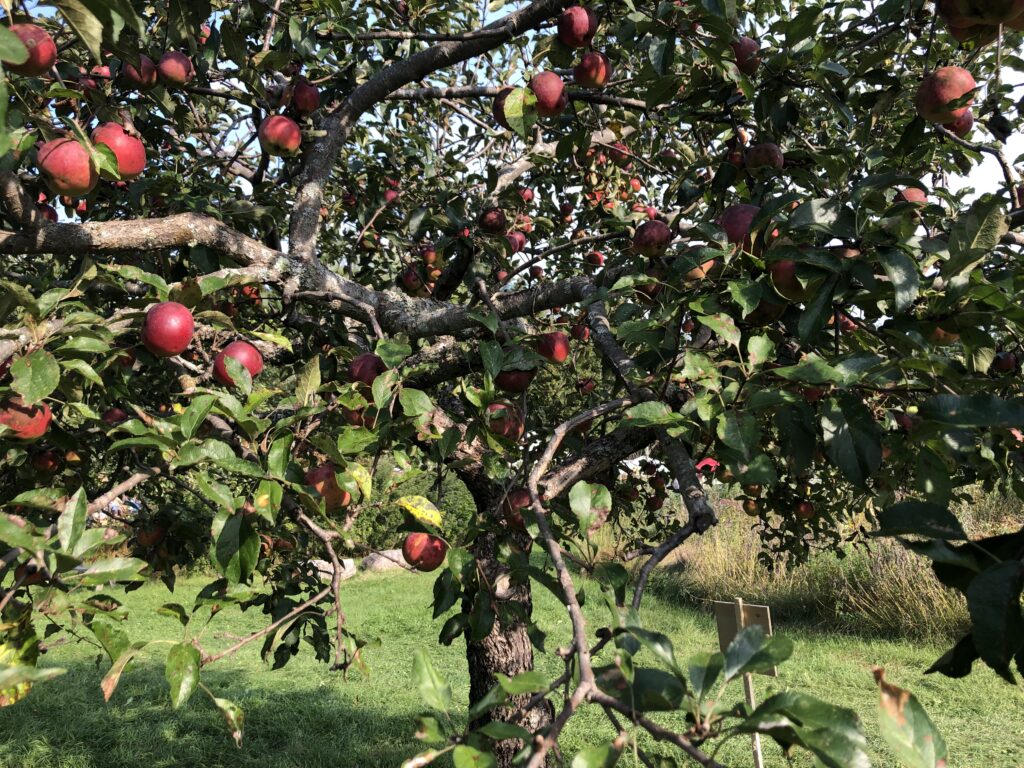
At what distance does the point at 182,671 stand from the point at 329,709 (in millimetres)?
3925

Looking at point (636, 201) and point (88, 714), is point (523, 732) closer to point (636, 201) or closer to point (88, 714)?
point (636, 201)

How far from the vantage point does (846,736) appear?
2.20 ft

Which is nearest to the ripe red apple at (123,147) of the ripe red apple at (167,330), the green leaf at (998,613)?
the ripe red apple at (167,330)

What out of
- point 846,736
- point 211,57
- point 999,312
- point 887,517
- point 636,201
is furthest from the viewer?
point 636,201

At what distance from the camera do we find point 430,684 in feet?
2.70

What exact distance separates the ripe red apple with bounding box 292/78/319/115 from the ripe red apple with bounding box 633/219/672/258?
1383 millimetres

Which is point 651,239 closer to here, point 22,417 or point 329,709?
point 22,417

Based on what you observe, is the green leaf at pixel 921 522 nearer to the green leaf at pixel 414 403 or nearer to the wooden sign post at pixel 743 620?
the green leaf at pixel 414 403

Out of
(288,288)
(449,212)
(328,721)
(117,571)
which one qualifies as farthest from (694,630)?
(117,571)

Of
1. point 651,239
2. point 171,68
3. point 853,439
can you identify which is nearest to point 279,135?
point 171,68

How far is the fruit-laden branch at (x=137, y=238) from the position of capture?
1.61 meters

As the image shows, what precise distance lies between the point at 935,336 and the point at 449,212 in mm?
1735

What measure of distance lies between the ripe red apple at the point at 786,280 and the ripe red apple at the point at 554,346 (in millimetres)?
820

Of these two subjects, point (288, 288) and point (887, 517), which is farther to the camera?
point (288, 288)
